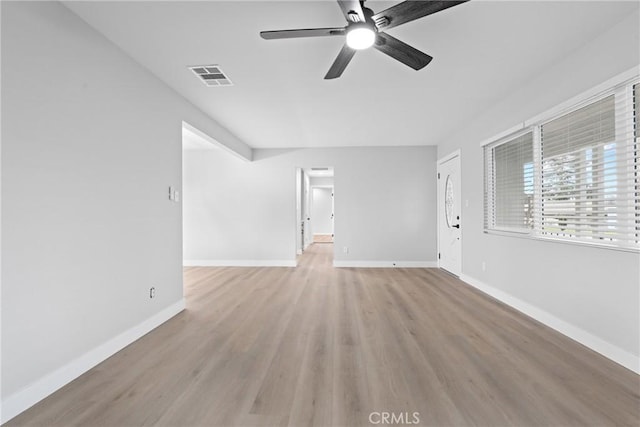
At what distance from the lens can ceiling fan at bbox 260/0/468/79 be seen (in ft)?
5.32

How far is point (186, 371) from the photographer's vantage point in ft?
6.70

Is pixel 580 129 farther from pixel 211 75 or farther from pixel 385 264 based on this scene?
pixel 385 264

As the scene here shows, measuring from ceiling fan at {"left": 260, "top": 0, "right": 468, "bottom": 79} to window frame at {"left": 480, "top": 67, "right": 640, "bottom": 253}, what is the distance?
57.7 inches

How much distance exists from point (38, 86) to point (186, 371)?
2.06 metres

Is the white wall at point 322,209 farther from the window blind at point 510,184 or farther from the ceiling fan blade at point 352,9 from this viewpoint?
the ceiling fan blade at point 352,9

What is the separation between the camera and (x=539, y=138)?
9.85ft

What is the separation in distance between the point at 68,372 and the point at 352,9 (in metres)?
2.92

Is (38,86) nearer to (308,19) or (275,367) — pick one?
(308,19)

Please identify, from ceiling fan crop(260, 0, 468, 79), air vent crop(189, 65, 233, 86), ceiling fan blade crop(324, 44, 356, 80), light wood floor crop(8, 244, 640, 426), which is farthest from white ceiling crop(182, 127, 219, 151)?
ceiling fan crop(260, 0, 468, 79)

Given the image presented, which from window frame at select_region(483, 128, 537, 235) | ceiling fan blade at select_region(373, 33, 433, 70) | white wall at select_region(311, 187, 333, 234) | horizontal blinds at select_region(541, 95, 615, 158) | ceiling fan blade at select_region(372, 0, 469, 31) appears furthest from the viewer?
white wall at select_region(311, 187, 333, 234)

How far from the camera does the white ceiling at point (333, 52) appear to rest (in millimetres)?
1991

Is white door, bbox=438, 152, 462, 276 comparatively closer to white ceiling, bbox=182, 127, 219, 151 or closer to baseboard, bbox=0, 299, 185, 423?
white ceiling, bbox=182, 127, 219, 151

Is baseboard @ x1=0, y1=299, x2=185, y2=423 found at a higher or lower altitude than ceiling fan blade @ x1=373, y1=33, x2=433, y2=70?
lower

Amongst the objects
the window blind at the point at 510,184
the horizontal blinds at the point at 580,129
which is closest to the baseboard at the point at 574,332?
the window blind at the point at 510,184
